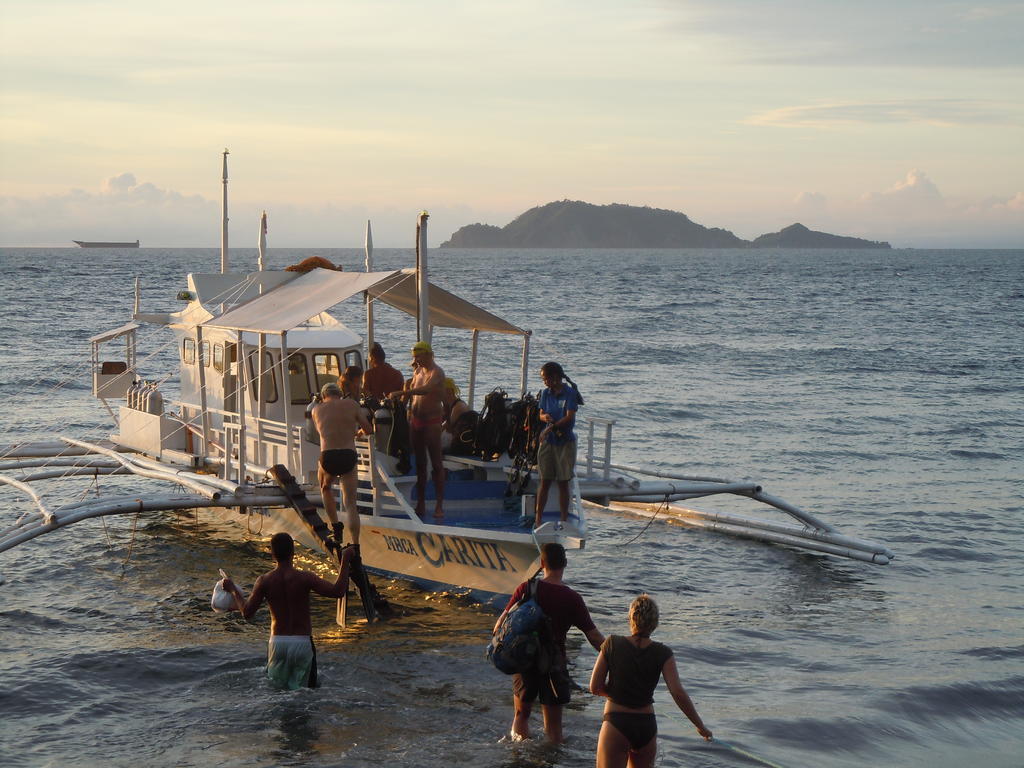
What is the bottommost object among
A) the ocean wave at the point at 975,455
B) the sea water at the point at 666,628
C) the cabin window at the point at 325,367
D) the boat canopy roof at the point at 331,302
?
the sea water at the point at 666,628

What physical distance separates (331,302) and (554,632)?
22.4ft

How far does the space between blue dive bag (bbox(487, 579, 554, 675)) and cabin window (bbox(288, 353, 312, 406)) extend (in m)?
8.85

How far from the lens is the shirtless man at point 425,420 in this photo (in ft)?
46.4

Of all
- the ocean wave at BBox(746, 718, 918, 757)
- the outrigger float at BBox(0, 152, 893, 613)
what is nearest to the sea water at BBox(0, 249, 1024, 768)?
the ocean wave at BBox(746, 718, 918, 757)

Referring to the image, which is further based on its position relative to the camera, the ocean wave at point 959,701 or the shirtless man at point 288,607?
the ocean wave at point 959,701

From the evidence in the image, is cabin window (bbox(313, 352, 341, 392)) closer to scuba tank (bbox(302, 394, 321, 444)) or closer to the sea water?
scuba tank (bbox(302, 394, 321, 444))

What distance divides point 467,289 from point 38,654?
8511 cm

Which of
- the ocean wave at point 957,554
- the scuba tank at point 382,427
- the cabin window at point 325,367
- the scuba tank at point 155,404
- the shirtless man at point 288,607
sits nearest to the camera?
the shirtless man at point 288,607

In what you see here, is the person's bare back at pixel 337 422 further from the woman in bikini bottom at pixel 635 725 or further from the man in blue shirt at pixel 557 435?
the woman in bikini bottom at pixel 635 725

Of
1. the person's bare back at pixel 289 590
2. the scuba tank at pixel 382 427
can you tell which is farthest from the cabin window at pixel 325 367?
the person's bare back at pixel 289 590

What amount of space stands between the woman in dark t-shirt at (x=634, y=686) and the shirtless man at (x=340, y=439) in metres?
6.14

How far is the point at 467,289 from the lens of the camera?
3834 inches

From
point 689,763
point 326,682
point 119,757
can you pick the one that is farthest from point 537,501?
point 119,757

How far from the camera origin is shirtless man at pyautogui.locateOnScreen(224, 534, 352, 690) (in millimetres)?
10211
